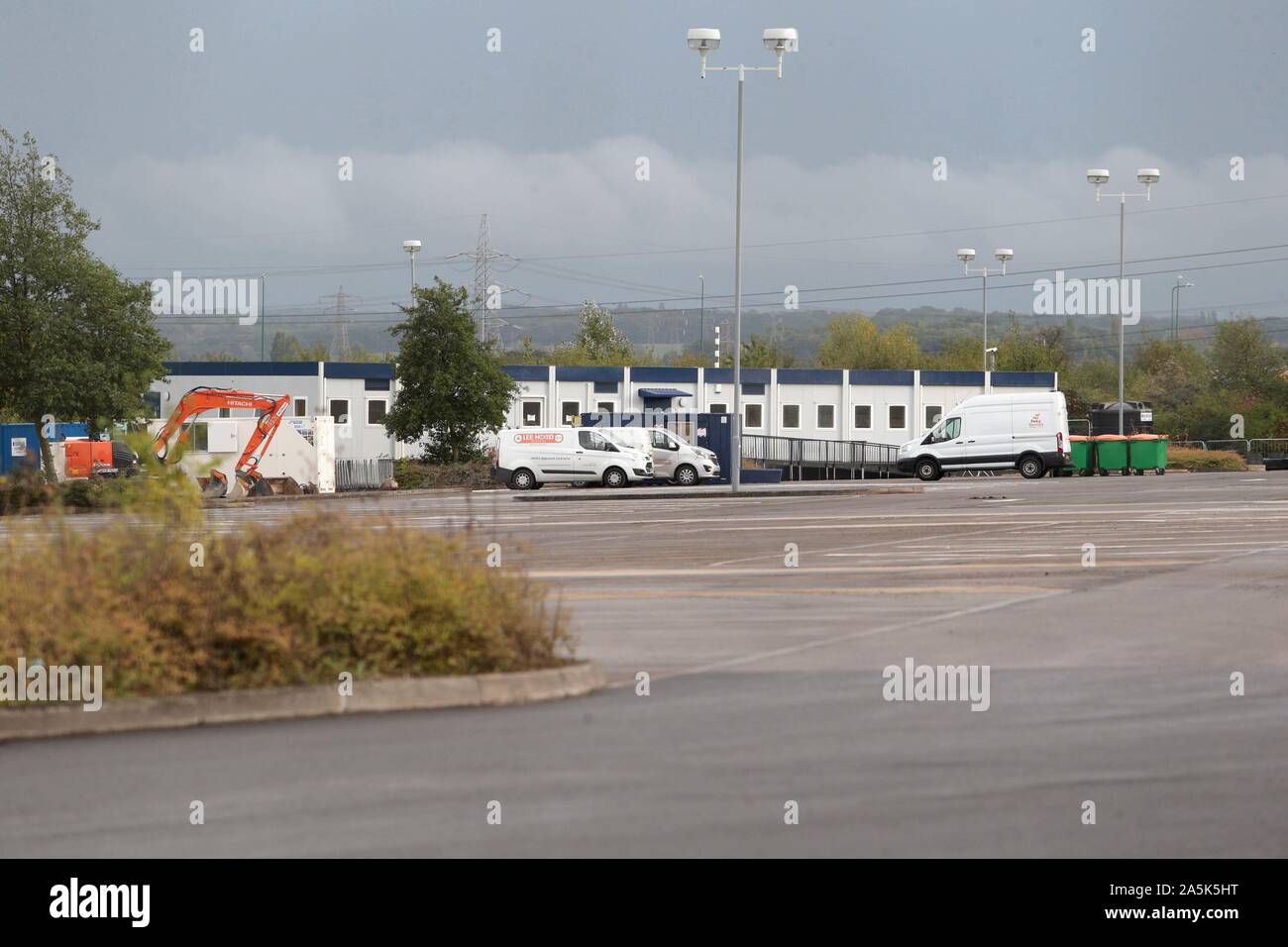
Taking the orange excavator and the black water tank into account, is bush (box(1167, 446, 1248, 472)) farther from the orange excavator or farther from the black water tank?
the orange excavator

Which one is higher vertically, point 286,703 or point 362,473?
point 362,473

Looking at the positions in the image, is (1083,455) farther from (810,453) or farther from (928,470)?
(810,453)

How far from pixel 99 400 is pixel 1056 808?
139ft

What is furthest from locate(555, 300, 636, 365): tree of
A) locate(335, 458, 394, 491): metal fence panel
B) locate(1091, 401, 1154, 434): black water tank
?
locate(335, 458, 394, 491): metal fence panel

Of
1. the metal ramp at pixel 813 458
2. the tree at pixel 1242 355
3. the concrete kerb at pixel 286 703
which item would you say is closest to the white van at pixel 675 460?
the metal ramp at pixel 813 458

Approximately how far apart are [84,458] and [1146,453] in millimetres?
36715

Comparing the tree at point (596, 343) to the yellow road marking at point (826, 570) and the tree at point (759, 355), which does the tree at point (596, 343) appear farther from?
the yellow road marking at point (826, 570)

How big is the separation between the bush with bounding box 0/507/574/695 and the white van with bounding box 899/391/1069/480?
1632 inches

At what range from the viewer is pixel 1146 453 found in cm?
5478

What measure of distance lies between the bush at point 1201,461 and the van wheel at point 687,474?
23014mm

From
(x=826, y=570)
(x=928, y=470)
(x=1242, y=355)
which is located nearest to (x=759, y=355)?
(x=1242, y=355)

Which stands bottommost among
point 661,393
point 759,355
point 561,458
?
point 561,458
